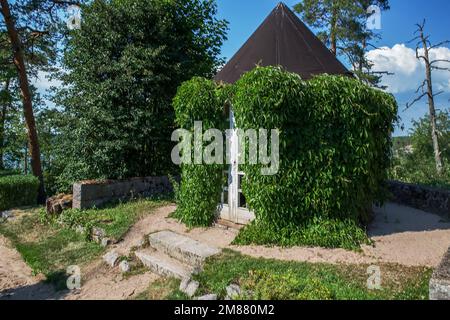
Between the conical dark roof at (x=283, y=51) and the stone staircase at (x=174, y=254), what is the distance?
3.98 m

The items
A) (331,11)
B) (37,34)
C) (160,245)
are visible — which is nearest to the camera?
(160,245)

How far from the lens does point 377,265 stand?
16.7 feet

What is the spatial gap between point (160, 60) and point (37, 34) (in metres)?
7.14

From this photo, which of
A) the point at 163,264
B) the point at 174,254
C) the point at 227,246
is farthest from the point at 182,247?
the point at 227,246

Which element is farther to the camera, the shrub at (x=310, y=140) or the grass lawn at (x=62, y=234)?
the grass lawn at (x=62, y=234)

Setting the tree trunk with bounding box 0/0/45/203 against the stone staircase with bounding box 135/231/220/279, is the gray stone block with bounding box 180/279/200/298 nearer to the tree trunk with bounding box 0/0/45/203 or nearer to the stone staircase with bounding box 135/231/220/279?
the stone staircase with bounding box 135/231/220/279

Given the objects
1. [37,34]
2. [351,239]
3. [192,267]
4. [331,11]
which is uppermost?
[331,11]

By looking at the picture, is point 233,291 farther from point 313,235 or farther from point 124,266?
point 124,266

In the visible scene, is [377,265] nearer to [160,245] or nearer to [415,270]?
[415,270]

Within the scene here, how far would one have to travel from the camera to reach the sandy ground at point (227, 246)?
537 cm

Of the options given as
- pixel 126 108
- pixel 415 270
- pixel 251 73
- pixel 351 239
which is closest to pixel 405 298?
pixel 415 270

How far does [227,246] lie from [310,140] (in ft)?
8.91

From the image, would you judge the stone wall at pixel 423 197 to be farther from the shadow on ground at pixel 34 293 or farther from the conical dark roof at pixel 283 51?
the shadow on ground at pixel 34 293

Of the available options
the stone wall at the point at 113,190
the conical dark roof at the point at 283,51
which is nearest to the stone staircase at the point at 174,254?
the stone wall at the point at 113,190
